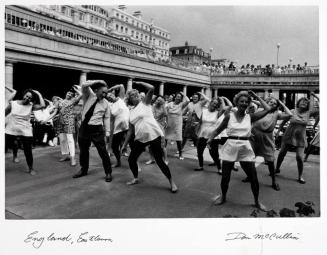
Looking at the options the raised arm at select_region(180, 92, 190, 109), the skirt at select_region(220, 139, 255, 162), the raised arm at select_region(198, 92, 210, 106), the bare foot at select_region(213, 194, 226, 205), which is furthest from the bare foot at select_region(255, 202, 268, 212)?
the raised arm at select_region(180, 92, 190, 109)

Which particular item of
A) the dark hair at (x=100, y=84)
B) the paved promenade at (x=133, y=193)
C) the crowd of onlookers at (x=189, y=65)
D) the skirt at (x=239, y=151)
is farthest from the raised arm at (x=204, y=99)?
the crowd of onlookers at (x=189, y=65)

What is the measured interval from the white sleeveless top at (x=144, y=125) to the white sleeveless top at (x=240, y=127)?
127 cm

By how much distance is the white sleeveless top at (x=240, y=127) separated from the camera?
160 inches

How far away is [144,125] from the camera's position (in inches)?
186

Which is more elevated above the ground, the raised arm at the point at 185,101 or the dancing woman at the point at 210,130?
the raised arm at the point at 185,101

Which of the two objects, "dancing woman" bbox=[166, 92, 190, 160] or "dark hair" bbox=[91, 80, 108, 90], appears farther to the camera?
"dancing woman" bbox=[166, 92, 190, 160]

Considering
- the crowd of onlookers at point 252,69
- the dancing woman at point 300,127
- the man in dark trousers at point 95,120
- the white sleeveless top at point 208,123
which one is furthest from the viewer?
the crowd of onlookers at point 252,69

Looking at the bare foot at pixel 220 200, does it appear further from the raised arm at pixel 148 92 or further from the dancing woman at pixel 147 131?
the raised arm at pixel 148 92

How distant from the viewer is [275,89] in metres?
34.6

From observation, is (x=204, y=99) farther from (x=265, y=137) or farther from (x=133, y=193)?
(x=133, y=193)

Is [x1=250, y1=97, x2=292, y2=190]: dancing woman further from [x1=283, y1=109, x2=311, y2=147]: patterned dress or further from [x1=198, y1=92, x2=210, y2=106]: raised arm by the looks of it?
[x1=198, y1=92, x2=210, y2=106]: raised arm

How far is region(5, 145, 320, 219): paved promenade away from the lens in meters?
3.89

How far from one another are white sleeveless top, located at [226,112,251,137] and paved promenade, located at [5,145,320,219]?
1146 millimetres
